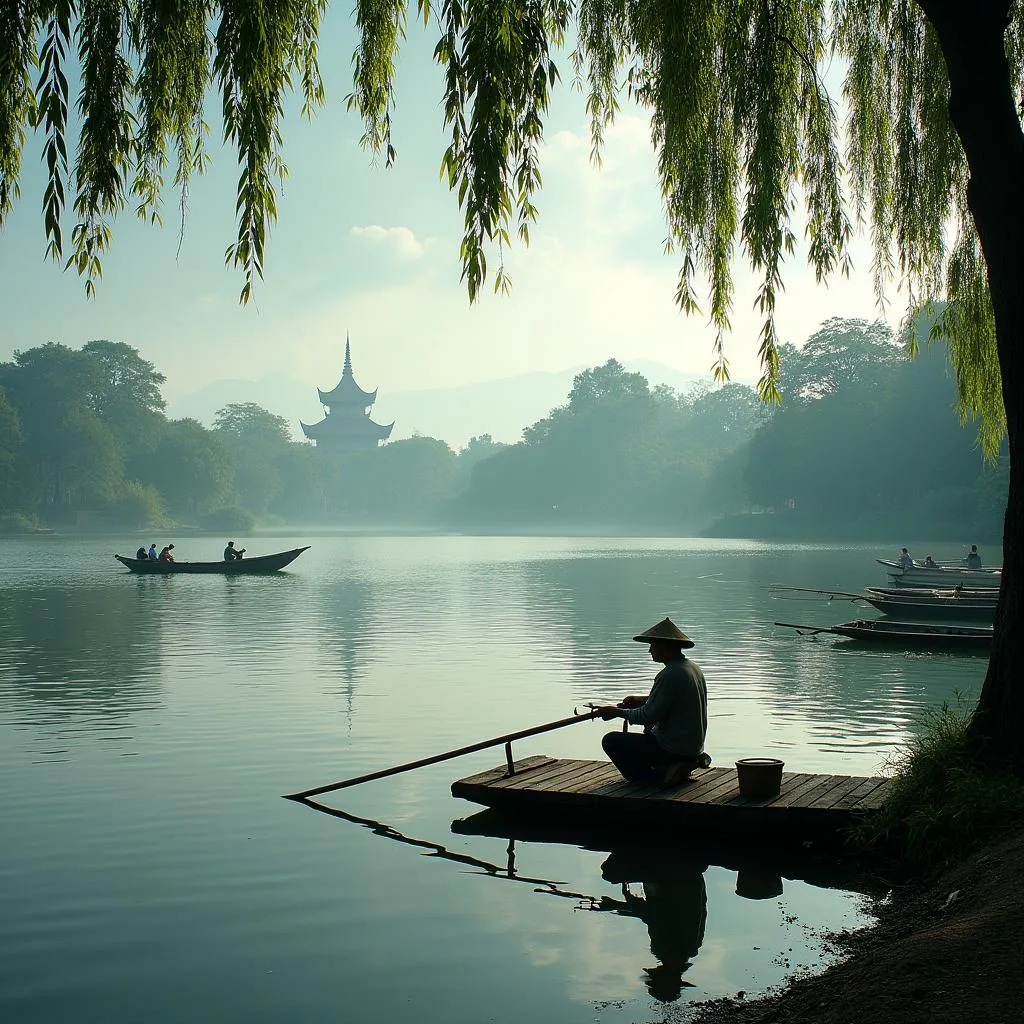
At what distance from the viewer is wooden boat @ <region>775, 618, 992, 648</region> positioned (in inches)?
655

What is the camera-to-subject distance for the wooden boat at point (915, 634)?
16.6 meters

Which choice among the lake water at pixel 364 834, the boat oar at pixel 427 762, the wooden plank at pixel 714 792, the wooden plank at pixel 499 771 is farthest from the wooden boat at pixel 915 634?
the boat oar at pixel 427 762

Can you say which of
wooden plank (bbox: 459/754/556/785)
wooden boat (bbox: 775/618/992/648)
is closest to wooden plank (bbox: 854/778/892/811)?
wooden plank (bbox: 459/754/556/785)

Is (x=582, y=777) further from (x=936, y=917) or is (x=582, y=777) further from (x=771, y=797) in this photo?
(x=936, y=917)

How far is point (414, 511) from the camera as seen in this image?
125 metres

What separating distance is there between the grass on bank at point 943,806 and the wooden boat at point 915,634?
391 inches

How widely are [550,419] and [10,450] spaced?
4936 centimetres

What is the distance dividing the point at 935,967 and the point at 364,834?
4393 mm

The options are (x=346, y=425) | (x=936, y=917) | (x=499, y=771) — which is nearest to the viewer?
(x=936, y=917)

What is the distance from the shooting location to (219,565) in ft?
121

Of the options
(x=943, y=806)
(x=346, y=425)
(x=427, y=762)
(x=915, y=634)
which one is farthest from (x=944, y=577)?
(x=346, y=425)

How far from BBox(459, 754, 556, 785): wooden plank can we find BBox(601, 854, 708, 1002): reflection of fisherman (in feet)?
3.84

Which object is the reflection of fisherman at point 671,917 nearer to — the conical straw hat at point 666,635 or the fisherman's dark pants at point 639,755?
the fisherman's dark pants at point 639,755

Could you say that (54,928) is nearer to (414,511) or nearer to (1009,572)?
(1009,572)
